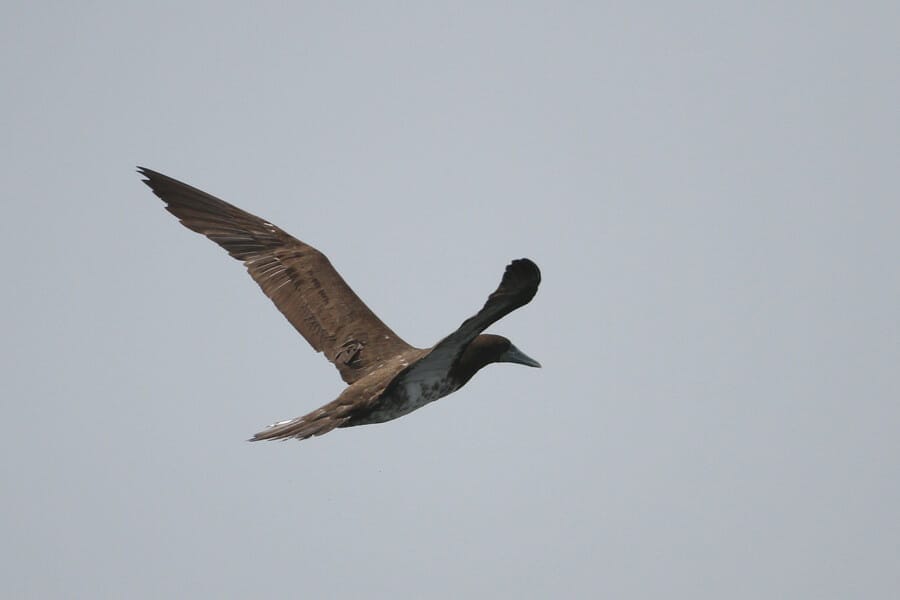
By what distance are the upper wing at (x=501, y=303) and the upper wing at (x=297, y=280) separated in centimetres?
214

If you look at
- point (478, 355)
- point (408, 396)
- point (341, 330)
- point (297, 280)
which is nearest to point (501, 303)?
point (408, 396)

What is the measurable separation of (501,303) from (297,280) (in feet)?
14.5

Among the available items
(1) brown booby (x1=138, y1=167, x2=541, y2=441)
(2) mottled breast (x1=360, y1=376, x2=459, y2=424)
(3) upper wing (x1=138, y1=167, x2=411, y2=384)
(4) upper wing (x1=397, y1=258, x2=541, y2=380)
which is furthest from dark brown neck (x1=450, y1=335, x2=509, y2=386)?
(3) upper wing (x1=138, y1=167, x2=411, y2=384)

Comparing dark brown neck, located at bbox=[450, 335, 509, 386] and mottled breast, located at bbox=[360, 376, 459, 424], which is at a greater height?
dark brown neck, located at bbox=[450, 335, 509, 386]

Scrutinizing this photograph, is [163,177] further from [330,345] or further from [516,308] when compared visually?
[516,308]

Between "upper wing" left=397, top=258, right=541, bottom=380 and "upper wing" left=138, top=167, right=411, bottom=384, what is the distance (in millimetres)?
2140

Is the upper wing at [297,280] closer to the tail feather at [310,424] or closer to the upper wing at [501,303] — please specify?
the tail feather at [310,424]

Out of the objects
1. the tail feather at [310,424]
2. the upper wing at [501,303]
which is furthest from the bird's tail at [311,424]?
the upper wing at [501,303]

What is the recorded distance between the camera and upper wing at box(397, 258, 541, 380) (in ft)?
29.0

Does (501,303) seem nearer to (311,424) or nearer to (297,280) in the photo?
(311,424)

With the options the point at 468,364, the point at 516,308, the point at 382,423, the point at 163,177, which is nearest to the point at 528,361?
the point at 468,364

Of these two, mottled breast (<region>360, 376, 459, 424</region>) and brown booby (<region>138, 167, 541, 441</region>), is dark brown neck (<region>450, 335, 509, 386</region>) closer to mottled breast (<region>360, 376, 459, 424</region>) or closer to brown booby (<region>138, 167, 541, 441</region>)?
brown booby (<region>138, 167, 541, 441</region>)

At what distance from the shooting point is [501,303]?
9180 millimetres

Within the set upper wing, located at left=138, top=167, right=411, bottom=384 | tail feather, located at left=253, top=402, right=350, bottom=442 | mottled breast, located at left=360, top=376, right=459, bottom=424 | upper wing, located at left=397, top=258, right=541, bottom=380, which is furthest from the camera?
upper wing, located at left=138, top=167, right=411, bottom=384
